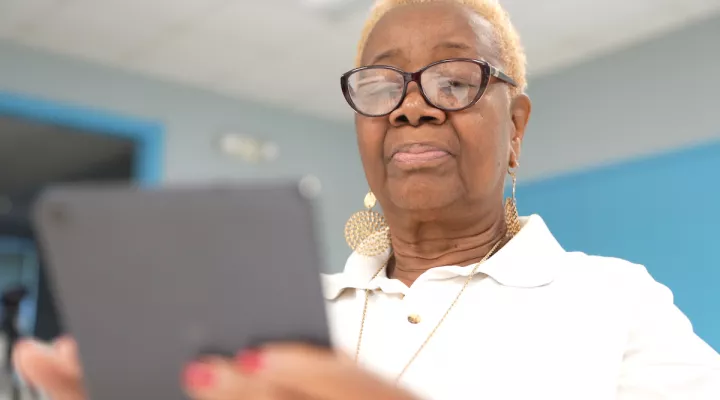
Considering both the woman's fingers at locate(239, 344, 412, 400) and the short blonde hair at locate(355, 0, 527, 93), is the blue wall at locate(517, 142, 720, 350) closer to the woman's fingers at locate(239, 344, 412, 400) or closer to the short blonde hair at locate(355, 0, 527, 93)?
the short blonde hair at locate(355, 0, 527, 93)

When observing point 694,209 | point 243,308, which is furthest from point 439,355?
point 694,209

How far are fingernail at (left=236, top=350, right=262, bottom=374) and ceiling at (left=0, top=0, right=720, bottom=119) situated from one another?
8.54ft

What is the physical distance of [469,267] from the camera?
93 centimetres

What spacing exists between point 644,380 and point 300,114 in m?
3.61

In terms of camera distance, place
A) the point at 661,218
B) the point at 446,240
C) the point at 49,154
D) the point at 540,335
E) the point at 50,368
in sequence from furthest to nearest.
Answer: the point at 49,154 → the point at 661,218 → the point at 446,240 → the point at 540,335 → the point at 50,368

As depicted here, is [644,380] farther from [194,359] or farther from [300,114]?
[300,114]

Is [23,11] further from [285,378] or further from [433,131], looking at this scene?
[285,378]

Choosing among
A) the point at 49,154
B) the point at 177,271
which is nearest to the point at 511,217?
the point at 177,271

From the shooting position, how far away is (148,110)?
3.56 m

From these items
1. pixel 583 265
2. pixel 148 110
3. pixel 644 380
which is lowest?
pixel 644 380

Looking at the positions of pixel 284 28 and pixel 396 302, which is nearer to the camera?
pixel 396 302

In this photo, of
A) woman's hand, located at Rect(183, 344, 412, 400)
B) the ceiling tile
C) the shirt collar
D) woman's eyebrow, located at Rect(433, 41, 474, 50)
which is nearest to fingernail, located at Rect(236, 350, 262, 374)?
woman's hand, located at Rect(183, 344, 412, 400)

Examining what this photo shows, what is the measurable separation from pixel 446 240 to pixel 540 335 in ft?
0.83

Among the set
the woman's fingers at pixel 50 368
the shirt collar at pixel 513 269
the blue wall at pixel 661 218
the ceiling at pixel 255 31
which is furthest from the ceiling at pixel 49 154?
the woman's fingers at pixel 50 368
